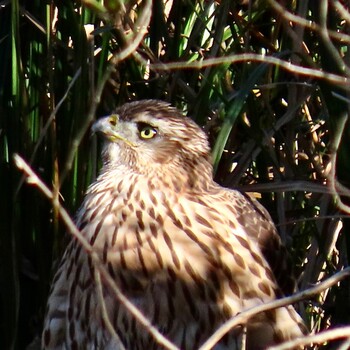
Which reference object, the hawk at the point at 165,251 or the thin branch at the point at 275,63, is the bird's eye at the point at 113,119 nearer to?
the hawk at the point at 165,251

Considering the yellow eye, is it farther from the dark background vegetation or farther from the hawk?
the dark background vegetation

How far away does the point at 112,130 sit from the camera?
387 centimetres

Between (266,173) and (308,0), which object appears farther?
(266,173)

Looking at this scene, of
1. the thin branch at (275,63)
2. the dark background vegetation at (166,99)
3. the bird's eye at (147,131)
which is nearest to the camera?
the thin branch at (275,63)

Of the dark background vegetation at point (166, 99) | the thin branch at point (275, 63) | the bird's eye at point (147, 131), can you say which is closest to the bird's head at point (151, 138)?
the bird's eye at point (147, 131)

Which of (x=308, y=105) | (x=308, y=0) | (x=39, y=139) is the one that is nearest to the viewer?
(x=308, y=0)

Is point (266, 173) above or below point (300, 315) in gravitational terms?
above

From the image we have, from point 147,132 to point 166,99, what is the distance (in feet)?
1.63

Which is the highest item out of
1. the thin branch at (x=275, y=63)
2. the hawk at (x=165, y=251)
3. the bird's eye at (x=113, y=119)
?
the thin branch at (x=275, y=63)

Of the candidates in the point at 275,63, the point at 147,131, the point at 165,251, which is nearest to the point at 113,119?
the point at 147,131

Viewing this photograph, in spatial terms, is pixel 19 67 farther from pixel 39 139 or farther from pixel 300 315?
pixel 300 315

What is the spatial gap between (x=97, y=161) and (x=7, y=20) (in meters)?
0.64

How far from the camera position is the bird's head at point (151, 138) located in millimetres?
3881

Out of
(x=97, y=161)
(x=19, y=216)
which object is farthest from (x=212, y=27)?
(x=19, y=216)
